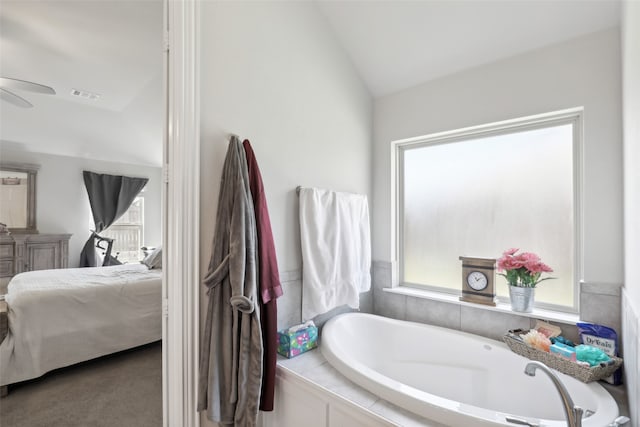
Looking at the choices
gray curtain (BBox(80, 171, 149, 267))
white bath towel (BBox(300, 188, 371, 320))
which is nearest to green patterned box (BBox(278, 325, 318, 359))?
white bath towel (BBox(300, 188, 371, 320))

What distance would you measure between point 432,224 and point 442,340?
33.9 inches

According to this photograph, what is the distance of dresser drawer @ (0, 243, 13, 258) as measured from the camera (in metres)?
4.12

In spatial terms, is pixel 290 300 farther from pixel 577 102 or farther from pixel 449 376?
pixel 577 102

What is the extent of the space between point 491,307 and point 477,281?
0.18m

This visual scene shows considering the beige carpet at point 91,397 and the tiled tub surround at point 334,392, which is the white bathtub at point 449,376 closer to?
the tiled tub surround at point 334,392

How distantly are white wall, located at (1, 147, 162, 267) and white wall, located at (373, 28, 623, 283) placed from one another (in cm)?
533

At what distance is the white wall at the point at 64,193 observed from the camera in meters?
4.50

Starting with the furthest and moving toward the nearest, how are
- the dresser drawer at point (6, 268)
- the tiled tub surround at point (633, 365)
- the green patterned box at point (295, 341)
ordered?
the dresser drawer at point (6, 268)
the green patterned box at point (295, 341)
the tiled tub surround at point (633, 365)

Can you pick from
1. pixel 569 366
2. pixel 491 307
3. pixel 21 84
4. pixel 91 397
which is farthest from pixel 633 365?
pixel 21 84

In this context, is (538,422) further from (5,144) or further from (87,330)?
(5,144)

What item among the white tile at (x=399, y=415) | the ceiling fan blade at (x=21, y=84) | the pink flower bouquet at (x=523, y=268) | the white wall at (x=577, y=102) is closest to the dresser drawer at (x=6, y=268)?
the ceiling fan blade at (x=21, y=84)

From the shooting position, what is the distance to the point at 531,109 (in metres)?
1.81

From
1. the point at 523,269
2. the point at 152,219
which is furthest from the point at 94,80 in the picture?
the point at 523,269

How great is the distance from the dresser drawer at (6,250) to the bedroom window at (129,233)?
4.01 feet
